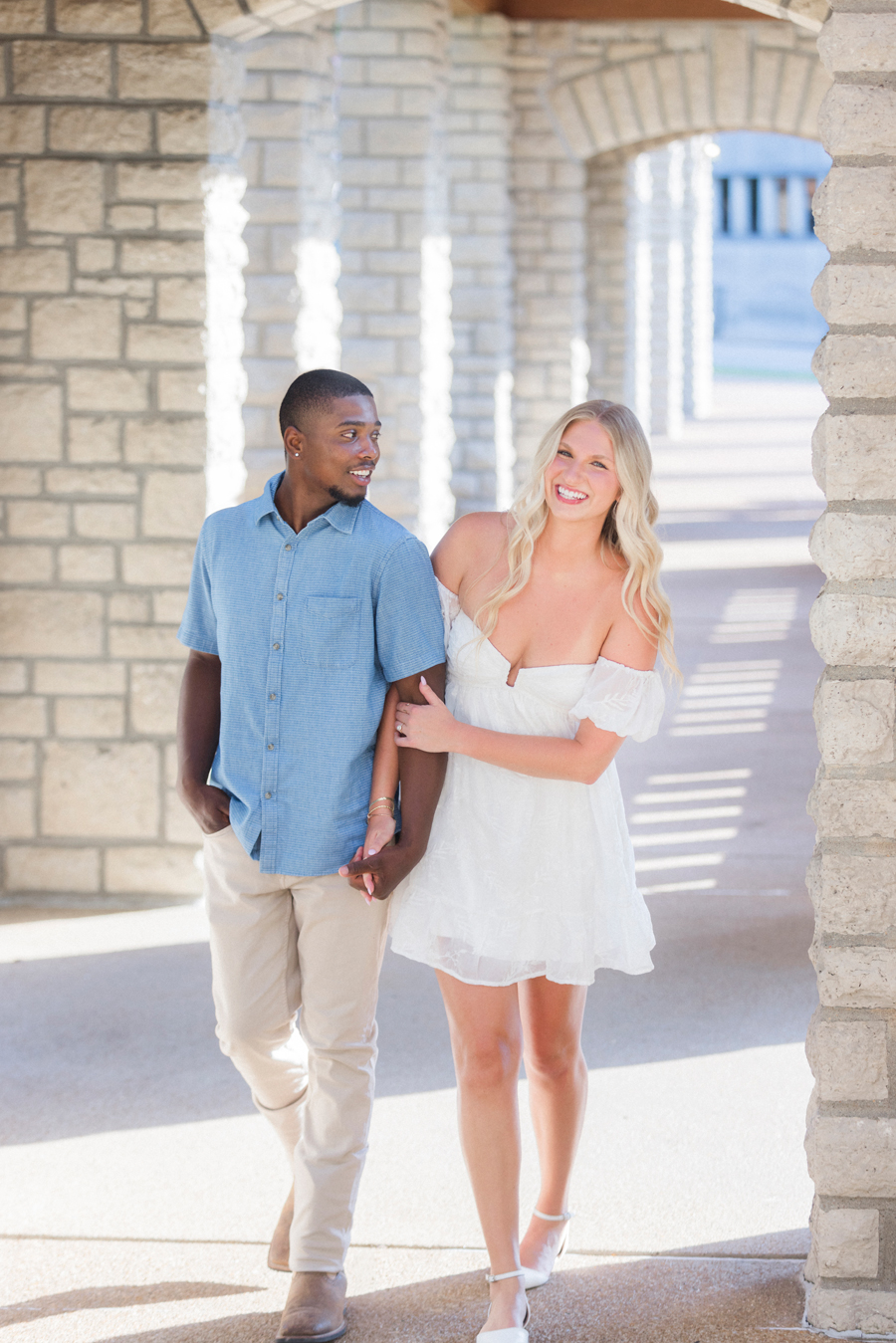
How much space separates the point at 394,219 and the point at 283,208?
157cm

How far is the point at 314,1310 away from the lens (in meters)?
3.02

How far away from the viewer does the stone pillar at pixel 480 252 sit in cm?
1209

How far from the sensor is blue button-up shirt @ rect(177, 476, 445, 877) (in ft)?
9.87

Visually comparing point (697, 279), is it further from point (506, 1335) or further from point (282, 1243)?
point (506, 1335)

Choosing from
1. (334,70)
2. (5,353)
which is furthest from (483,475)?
(5,353)

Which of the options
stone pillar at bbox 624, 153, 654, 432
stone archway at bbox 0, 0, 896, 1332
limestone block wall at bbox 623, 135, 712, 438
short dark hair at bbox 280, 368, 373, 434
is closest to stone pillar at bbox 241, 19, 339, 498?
stone archway at bbox 0, 0, 896, 1332

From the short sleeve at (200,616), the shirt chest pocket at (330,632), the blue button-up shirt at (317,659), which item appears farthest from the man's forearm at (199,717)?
the shirt chest pocket at (330,632)

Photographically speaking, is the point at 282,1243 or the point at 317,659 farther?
the point at 282,1243

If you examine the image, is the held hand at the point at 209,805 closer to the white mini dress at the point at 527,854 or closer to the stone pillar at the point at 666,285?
the white mini dress at the point at 527,854

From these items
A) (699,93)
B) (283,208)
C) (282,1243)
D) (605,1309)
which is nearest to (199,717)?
(282,1243)

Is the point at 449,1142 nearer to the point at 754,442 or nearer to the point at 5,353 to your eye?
the point at 5,353

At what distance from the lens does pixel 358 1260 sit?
132 inches

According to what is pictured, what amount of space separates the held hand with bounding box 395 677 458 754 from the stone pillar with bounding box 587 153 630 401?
14.4 meters

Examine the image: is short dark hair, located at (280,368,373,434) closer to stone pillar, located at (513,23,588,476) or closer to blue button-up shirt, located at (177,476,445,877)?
blue button-up shirt, located at (177,476,445,877)
